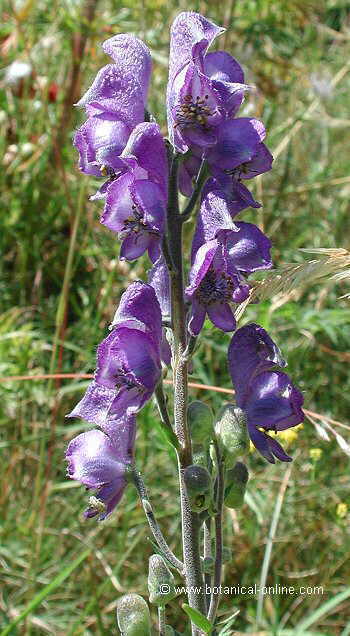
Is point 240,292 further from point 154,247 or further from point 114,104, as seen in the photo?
point 114,104

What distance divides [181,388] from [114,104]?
52cm

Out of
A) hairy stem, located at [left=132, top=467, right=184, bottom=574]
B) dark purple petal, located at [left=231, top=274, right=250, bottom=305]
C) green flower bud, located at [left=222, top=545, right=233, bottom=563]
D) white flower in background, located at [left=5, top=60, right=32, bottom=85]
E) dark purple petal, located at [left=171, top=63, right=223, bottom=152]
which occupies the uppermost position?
white flower in background, located at [left=5, top=60, right=32, bottom=85]

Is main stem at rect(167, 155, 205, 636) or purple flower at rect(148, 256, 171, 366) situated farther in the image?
purple flower at rect(148, 256, 171, 366)

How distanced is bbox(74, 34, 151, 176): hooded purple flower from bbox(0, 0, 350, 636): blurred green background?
1.74 feet

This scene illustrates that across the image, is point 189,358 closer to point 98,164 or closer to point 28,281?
point 98,164

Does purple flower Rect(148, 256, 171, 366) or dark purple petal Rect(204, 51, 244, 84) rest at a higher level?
dark purple petal Rect(204, 51, 244, 84)

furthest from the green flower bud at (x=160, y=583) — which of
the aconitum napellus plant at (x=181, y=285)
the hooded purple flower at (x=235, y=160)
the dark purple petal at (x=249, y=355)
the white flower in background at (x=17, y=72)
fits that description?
the white flower in background at (x=17, y=72)

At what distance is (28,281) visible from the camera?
3420mm

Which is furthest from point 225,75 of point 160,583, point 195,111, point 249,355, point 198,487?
point 160,583

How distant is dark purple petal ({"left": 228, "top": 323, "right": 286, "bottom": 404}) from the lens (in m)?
1.42

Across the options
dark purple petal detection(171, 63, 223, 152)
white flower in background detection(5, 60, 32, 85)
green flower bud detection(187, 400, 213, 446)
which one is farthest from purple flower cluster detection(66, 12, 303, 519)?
white flower in background detection(5, 60, 32, 85)

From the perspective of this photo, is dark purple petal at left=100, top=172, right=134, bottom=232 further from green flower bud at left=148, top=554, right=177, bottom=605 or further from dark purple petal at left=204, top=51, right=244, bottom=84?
green flower bud at left=148, top=554, right=177, bottom=605

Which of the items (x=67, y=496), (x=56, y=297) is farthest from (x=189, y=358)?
(x=56, y=297)

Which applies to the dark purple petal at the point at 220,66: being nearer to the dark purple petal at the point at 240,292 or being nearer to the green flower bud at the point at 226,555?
the dark purple petal at the point at 240,292
